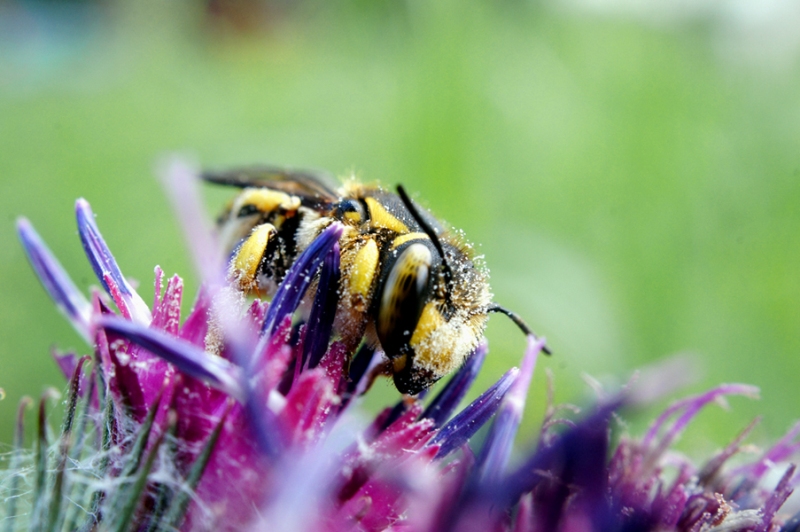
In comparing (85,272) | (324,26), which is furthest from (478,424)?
(324,26)

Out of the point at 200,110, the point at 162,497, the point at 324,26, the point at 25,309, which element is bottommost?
the point at 162,497

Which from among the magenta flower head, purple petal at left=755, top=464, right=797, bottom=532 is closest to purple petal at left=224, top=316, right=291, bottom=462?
the magenta flower head

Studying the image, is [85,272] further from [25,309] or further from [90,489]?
[90,489]

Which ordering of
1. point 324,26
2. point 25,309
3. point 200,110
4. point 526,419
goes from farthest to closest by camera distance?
point 324,26 → point 200,110 → point 25,309 → point 526,419

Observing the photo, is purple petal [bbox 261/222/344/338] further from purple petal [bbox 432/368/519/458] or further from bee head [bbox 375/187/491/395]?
purple petal [bbox 432/368/519/458]

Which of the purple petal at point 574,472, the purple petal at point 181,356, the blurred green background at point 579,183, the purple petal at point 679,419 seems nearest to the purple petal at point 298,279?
the purple petal at point 181,356

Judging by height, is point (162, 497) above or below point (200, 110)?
below
